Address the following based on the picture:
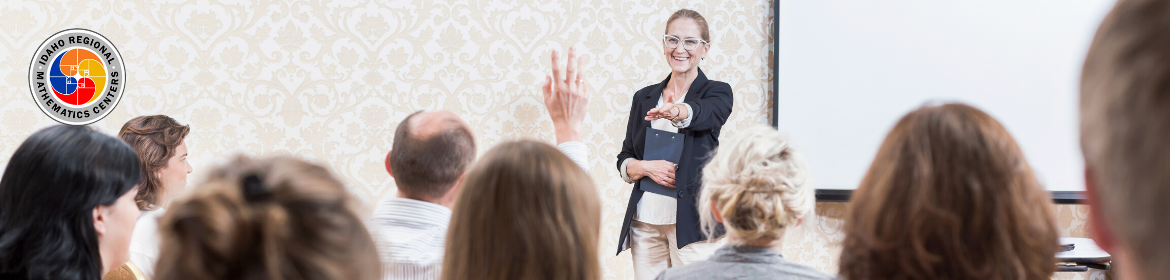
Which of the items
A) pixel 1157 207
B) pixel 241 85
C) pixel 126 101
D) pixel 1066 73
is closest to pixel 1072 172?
pixel 1066 73

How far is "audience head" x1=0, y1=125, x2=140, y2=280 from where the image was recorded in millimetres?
986

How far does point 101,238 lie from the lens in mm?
1059

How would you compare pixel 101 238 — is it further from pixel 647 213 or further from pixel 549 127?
pixel 549 127

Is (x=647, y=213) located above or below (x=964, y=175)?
below

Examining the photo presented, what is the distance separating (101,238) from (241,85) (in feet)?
6.01

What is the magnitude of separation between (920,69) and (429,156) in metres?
2.05

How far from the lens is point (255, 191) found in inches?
23.2

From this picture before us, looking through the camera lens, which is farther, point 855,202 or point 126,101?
point 126,101

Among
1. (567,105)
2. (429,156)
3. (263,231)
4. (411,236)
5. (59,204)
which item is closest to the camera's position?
(263,231)

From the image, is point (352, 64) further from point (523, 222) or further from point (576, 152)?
point (523, 222)

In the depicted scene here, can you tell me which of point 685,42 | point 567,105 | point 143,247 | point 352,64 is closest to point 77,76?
point 352,64

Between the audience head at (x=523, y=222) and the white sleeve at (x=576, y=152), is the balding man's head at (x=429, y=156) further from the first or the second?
the audience head at (x=523, y=222)

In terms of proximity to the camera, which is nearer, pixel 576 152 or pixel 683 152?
pixel 576 152

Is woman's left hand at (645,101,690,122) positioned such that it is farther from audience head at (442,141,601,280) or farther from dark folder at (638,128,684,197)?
audience head at (442,141,601,280)
